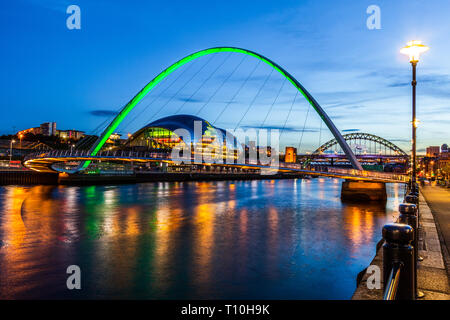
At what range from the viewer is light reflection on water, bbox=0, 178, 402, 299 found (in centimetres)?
1204

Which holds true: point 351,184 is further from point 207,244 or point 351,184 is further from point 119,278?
point 119,278

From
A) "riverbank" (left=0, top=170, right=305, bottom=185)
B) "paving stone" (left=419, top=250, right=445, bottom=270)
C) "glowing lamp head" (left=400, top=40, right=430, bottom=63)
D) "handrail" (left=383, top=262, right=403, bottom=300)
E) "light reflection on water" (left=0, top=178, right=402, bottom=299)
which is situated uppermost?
"glowing lamp head" (left=400, top=40, right=430, bottom=63)

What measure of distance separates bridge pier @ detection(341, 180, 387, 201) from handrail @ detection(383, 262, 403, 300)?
41.6 metres

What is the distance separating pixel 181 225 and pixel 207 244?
6.75 meters

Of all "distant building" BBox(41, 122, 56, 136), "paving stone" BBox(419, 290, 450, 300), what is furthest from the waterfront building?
"paving stone" BBox(419, 290, 450, 300)

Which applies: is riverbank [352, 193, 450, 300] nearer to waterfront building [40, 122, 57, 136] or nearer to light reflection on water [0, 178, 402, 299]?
light reflection on water [0, 178, 402, 299]

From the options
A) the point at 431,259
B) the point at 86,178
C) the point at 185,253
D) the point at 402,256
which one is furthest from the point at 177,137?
the point at 402,256

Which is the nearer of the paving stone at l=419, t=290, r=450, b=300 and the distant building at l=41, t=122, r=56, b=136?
the paving stone at l=419, t=290, r=450, b=300

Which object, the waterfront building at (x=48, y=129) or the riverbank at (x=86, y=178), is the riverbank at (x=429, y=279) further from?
the waterfront building at (x=48, y=129)

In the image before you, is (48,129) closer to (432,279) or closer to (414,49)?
(414,49)

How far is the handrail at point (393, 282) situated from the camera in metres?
2.65
